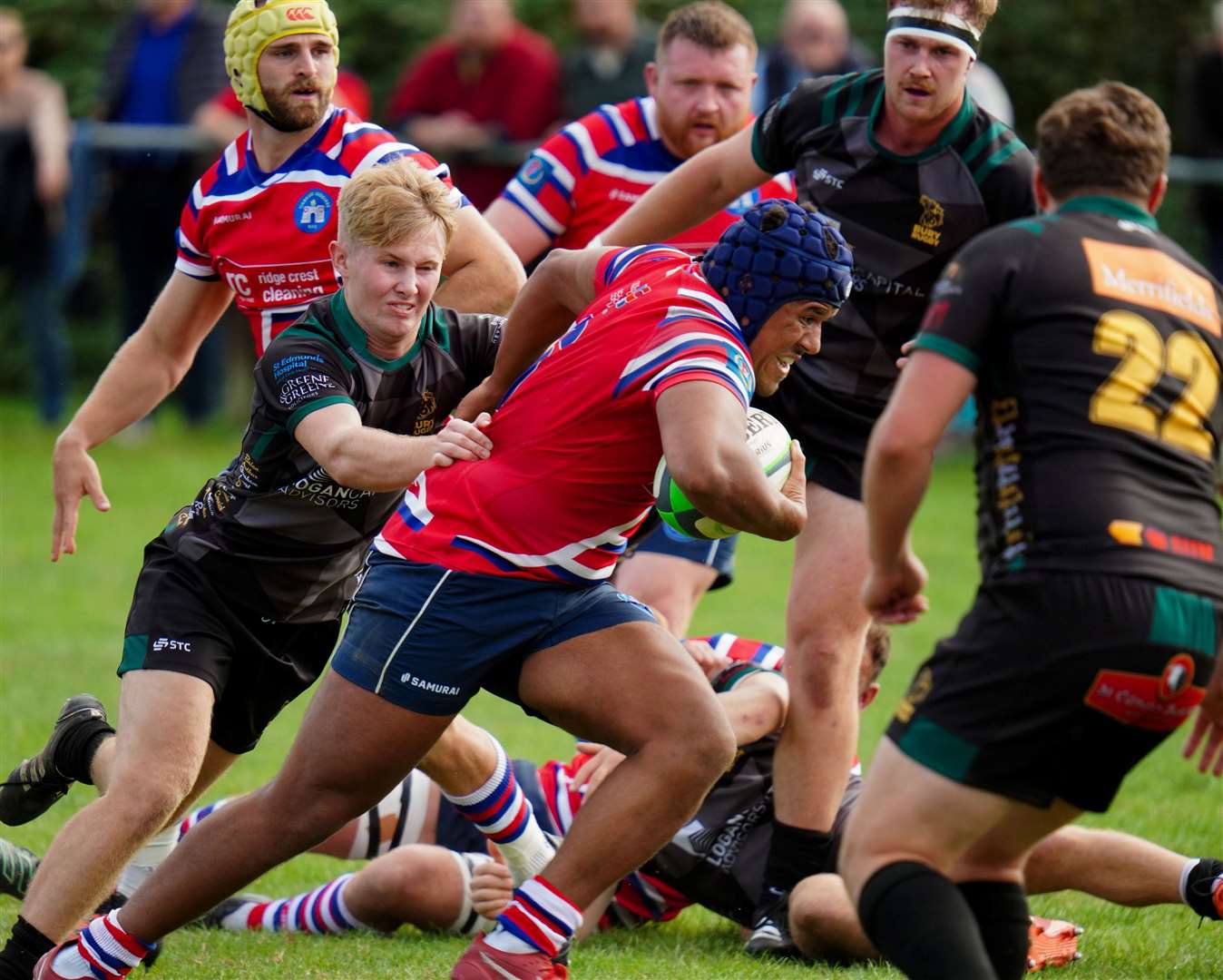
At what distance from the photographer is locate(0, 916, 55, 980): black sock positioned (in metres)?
4.62

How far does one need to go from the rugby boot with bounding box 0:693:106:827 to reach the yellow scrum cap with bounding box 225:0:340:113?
6.04 ft

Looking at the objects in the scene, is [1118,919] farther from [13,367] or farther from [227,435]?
[13,367]

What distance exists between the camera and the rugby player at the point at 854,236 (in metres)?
5.51

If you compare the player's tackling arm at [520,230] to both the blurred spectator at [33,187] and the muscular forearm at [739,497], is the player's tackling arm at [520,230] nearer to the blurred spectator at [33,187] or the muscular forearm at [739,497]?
the muscular forearm at [739,497]

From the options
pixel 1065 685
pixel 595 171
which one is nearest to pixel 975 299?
pixel 1065 685

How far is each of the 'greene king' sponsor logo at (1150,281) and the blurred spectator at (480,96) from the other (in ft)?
31.7

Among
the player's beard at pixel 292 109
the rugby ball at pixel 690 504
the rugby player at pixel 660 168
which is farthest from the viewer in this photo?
the rugby player at pixel 660 168

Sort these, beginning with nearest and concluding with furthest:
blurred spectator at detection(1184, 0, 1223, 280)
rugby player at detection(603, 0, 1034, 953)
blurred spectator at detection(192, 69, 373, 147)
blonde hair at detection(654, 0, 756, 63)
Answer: rugby player at detection(603, 0, 1034, 953), blonde hair at detection(654, 0, 756, 63), blurred spectator at detection(192, 69, 373, 147), blurred spectator at detection(1184, 0, 1223, 280)

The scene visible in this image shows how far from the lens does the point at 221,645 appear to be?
5.02 metres

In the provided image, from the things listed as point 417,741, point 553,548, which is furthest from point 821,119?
point 417,741

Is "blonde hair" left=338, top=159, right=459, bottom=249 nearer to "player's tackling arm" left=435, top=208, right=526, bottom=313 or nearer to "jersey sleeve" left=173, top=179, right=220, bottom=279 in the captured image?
"player's tackling arm" left=435, top=208, right=526, bottom=313

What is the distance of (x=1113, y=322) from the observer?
3.75m

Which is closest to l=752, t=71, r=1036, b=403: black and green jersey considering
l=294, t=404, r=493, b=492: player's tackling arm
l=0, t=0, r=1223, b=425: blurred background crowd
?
l=294, t=404, r=493, b=492: player's tackling arm

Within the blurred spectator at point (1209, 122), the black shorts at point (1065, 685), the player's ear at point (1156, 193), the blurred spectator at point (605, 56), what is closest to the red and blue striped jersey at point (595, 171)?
the player's ear at point (1156, 193)
